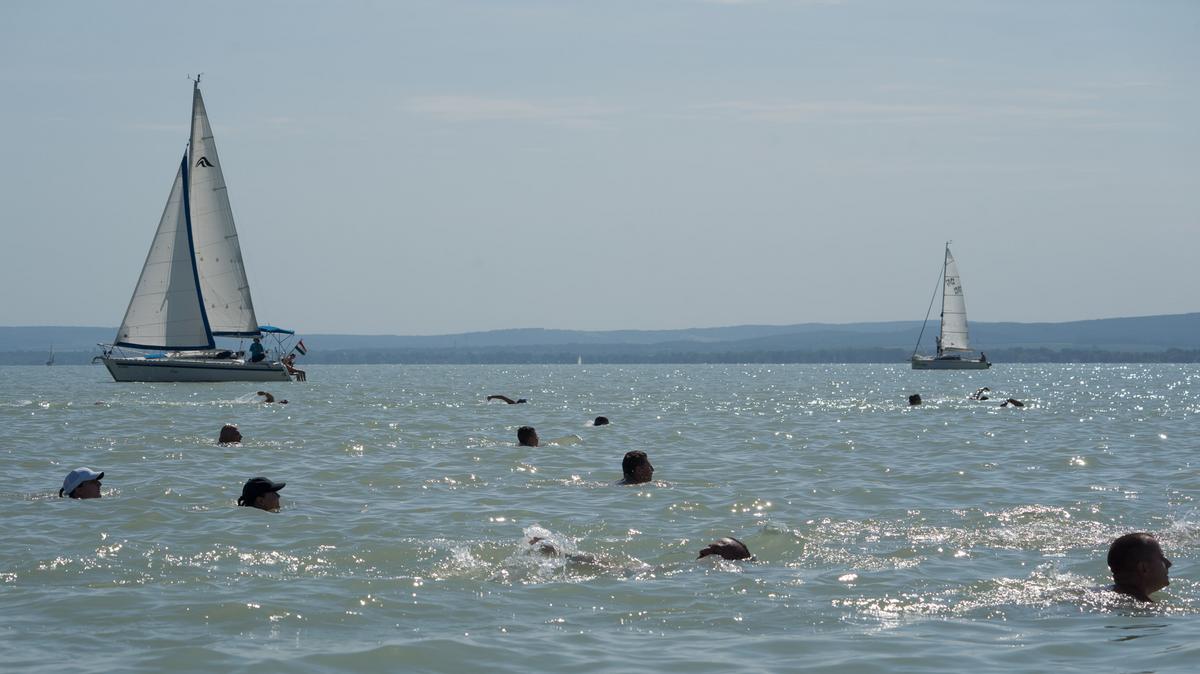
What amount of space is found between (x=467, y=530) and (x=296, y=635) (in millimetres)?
5442

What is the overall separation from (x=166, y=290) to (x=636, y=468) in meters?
48.2

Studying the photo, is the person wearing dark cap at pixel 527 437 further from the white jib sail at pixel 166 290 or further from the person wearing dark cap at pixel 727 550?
the white jib sail at pixel 166 290

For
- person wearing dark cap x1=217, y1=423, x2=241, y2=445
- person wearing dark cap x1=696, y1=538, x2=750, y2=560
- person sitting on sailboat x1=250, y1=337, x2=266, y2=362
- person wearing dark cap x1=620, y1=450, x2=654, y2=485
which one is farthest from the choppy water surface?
person sitting on sailboat x1=250, y1=337, x2=266, y2=362

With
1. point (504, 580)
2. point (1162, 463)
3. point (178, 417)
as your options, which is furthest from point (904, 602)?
A: point (178, 417)

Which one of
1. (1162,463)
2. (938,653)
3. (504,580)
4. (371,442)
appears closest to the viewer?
(938,653)

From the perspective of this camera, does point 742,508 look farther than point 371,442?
No

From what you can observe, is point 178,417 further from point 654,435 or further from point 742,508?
point 742,508

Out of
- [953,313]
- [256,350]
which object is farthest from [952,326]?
[256,350]

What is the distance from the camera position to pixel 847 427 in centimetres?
3509

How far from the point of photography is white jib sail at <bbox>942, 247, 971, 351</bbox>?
376 ft

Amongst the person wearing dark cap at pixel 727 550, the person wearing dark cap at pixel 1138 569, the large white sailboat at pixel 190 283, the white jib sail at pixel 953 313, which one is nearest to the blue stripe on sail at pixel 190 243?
the large white sailboat at pixel 190 283

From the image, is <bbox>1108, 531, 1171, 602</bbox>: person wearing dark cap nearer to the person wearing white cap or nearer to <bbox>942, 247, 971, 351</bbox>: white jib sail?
the person wearing white cap

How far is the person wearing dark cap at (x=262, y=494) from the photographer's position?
1580cm

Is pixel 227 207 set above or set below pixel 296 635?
above
